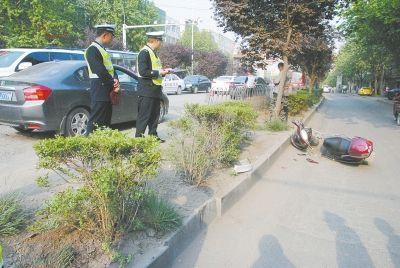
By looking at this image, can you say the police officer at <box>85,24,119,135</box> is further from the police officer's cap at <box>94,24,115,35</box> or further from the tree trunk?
the tree trunk

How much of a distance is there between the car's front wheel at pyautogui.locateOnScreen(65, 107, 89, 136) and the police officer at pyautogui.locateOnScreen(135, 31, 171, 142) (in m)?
1.79

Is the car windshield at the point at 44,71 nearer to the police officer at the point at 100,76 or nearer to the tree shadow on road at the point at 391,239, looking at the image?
the police officer at the point at 100,76

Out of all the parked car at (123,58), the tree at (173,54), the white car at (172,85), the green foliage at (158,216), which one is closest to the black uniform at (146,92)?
the green foliage at (158,216)

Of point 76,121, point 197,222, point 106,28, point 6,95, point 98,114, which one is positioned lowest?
point 197,222

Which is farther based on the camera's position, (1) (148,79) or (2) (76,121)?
(2) (76,121)

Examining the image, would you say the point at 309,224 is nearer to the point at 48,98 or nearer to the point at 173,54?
the point at 48,98

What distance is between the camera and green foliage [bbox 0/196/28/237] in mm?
3098

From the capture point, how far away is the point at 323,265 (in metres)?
3.45

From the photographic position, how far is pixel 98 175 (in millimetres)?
2916

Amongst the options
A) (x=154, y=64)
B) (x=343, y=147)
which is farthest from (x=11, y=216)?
(x=343, y=147)

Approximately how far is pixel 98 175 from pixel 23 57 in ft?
31.8

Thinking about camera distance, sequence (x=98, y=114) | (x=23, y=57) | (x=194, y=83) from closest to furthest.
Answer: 1. (x=98, y=114)
2. (x=23, y=57)
3. (x=194, y=83)

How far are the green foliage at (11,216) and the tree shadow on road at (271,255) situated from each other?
80.3 inches

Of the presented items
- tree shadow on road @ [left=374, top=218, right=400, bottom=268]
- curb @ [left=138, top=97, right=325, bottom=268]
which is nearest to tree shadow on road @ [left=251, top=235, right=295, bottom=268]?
curb @ [left=138, top=97, right=325, bottom=268]
